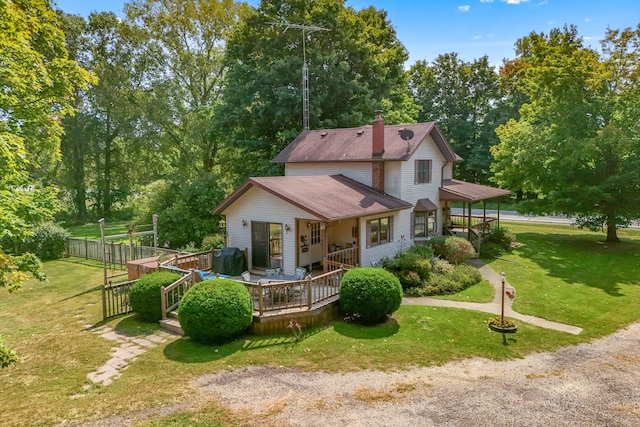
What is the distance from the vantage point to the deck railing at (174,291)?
13083 millimetres

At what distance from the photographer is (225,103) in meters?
30.7

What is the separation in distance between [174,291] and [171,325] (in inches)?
57.5

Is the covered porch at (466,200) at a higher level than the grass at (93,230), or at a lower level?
higher

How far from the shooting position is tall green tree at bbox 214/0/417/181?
28.4 m

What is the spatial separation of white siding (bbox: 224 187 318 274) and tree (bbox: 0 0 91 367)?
6748 millimetres

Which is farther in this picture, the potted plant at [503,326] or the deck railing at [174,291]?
the deck railing at [174,291]

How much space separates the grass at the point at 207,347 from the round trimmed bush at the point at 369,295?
0.50m

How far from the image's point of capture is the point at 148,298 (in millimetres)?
13133

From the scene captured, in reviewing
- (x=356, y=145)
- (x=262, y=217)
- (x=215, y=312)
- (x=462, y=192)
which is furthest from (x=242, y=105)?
(x=215, y=312)

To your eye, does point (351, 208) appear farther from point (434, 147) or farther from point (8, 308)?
point (8, 308)

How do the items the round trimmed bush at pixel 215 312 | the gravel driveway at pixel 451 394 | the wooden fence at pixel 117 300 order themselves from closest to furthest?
the gravel driveway at pixel 451 394 → the round trimmed bush at pixel 215 312 → the wooden fence at pixel 117 300

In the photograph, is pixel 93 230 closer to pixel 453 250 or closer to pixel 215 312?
pixel 215 312

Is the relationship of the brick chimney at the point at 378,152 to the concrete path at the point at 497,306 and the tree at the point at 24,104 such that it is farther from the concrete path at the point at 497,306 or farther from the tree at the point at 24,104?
Result: the tree at the point at 24,104

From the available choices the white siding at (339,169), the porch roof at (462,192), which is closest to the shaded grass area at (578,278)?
the porch roof at (462,192)
